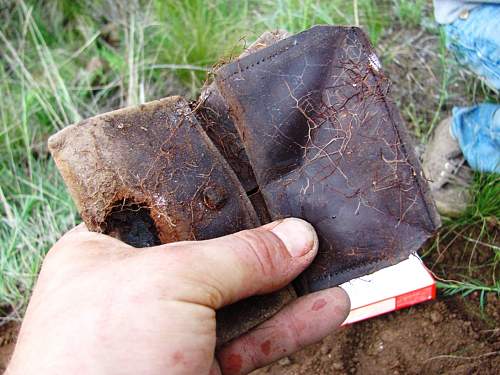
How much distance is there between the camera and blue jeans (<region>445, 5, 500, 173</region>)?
1.67 m

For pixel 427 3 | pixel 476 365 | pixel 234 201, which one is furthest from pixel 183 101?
pixel 427 3

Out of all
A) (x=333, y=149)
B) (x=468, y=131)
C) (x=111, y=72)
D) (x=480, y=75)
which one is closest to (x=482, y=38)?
(x=480, y=75)

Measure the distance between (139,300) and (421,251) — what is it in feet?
3.57

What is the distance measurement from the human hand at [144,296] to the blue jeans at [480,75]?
952mm

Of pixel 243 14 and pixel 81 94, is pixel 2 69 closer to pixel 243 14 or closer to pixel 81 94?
pixel 81 94

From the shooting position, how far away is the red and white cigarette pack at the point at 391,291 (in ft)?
5.20

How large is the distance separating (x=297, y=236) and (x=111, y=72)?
5.45 ft

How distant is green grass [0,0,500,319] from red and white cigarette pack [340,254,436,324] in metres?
0.66

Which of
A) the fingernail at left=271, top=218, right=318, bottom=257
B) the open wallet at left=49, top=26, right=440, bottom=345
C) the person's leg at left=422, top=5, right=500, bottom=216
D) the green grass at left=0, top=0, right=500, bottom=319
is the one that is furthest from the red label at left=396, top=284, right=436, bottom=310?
the green grass at left=0, top=0, right=500, bottom=319

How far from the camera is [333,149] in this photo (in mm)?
1231

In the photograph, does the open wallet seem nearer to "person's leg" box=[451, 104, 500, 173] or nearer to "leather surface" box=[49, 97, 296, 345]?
"leather surface" box=[49, 97, 296, 345]

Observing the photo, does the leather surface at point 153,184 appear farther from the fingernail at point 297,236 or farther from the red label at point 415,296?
the red label at point 415,296

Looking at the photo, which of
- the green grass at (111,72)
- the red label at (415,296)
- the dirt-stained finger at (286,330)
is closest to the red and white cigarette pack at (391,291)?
the red label at (415,296)

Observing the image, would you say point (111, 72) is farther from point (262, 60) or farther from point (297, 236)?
point (297, 236)
